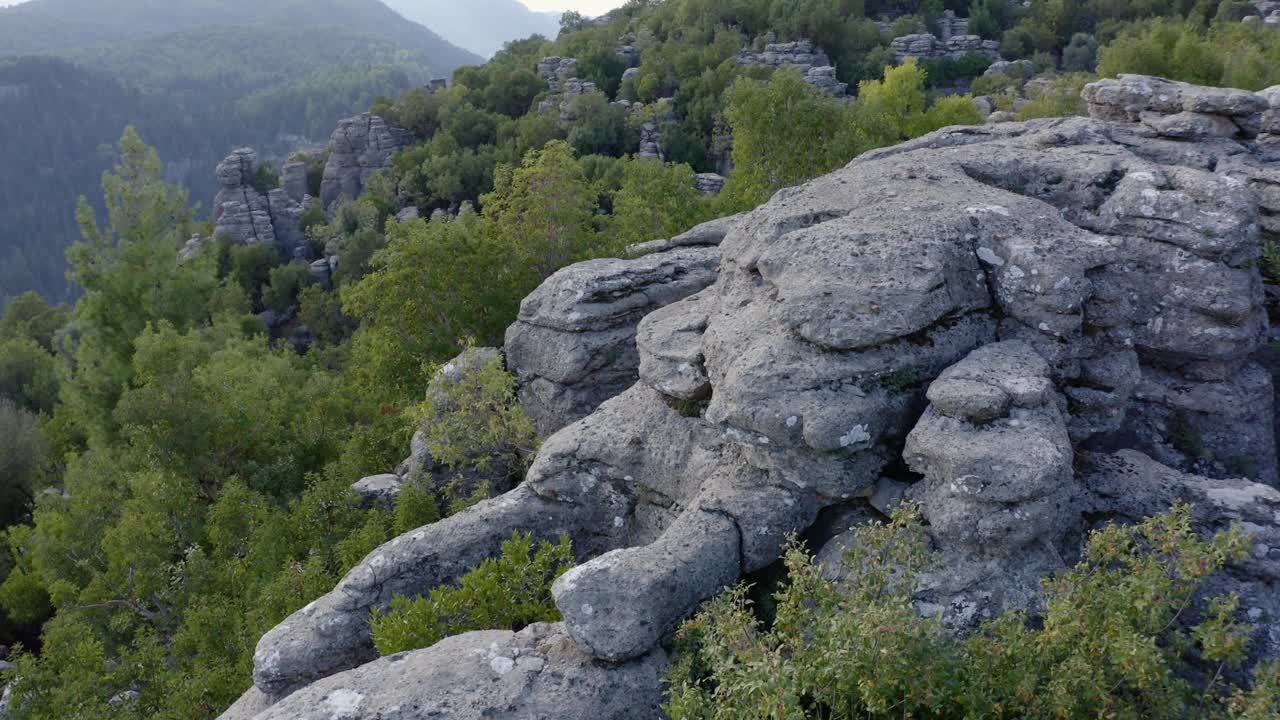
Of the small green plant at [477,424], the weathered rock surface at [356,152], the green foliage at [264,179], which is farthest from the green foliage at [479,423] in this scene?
the green foliage at [264,179]

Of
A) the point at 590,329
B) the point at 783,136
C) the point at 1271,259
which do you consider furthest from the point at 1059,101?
the point at 590,329

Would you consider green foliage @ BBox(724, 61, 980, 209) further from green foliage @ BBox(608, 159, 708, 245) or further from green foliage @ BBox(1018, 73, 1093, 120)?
green foliage @ BBox(1018, 73, 1093, 120)

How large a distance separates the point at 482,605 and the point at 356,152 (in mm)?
90240

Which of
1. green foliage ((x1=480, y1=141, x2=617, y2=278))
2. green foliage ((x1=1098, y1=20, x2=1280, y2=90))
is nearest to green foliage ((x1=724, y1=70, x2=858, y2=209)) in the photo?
green foliage ((x1=480, y1=141, x2=617, y2=278))

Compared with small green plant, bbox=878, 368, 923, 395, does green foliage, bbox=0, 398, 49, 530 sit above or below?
below

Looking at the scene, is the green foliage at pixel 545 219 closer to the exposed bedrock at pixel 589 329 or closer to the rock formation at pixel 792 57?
the exposed bedrock at pixel 589 329

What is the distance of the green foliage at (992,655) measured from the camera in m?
7.76

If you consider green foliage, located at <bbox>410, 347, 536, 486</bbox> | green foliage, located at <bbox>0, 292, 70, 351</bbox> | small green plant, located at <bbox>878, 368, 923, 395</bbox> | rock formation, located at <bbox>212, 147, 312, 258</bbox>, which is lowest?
green foliage, located at <bbox>0, 292, 70, 351</bbox>

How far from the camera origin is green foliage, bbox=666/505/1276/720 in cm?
776

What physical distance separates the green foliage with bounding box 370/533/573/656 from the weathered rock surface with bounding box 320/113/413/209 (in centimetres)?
8437

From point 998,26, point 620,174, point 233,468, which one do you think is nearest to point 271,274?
point 620,174

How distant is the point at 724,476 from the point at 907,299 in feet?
13.1

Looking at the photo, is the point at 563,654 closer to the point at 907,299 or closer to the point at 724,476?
the point at 724,476

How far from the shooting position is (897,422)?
40.4 feet
